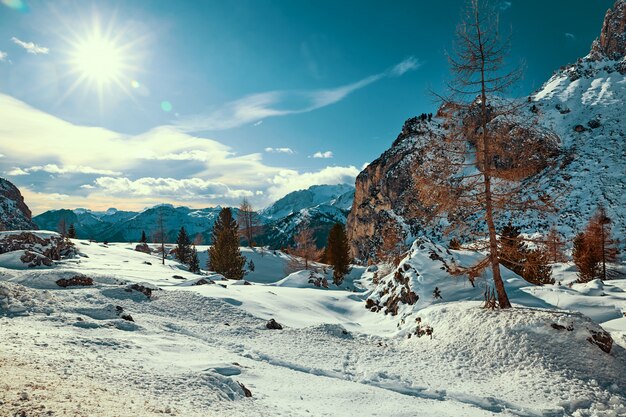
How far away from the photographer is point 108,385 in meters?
5.34

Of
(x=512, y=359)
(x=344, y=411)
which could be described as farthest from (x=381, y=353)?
(x=344, y=411)

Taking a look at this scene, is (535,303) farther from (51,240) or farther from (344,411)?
(51,240)

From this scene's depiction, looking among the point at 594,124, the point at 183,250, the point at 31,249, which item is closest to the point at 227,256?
the point at 31,249

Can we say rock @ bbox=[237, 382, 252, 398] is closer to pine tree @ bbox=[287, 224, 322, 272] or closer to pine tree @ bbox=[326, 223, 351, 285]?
pine tree @ bbox=[326, 223, 351, 285]

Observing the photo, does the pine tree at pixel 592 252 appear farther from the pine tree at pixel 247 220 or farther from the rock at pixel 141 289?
the pine tree at pixel 247 220

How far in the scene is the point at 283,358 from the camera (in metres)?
10.2

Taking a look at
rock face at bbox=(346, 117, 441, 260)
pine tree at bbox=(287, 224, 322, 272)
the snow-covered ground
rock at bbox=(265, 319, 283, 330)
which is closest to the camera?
the snow-covered ground

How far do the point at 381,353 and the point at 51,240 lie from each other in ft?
116

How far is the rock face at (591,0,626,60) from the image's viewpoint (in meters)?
126

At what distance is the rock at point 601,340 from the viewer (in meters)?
10.0

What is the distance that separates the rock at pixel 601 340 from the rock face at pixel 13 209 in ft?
446

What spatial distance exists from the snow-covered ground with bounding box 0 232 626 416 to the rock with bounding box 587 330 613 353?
16 centimetres

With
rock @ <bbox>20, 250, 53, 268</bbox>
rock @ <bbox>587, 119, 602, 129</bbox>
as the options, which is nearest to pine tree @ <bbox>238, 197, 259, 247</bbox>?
rock @ <bbox>20, 250, 53, 268</bbox>

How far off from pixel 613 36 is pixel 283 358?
183471 mm
